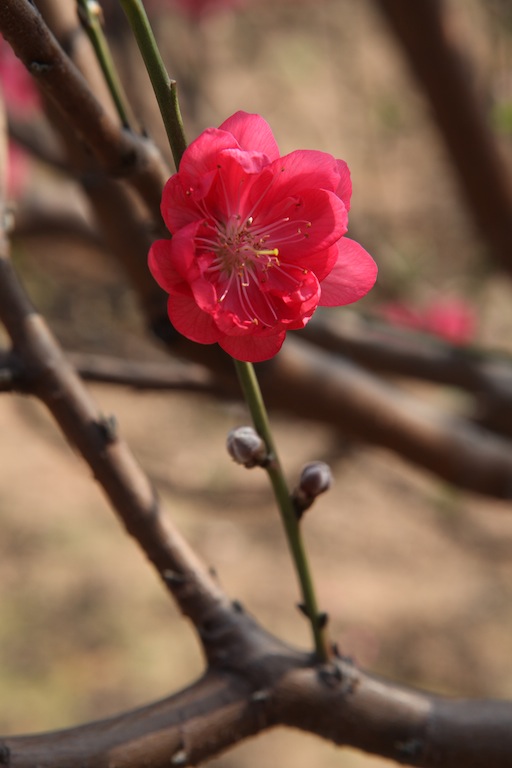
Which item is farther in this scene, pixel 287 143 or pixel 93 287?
pixel 287 143

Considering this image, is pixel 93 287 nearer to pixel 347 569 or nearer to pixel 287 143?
pixel 287 143

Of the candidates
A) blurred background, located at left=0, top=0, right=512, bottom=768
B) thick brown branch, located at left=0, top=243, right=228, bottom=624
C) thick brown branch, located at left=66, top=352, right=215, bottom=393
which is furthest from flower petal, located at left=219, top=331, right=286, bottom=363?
blurred background, located at left=0, top=0, right=512, bottom=768

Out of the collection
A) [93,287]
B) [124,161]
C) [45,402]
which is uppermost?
[124,161]

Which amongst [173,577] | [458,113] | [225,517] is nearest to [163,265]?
[173,577]

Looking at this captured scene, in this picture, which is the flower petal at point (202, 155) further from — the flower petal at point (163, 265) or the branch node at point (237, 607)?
the branch node at point (237, 607)

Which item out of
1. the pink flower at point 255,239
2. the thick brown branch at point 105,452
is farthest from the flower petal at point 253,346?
the thick brown branch at point 105,452

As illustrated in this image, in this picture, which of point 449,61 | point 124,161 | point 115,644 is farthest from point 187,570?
point 115,644
